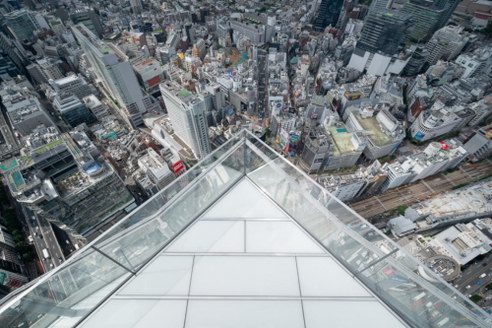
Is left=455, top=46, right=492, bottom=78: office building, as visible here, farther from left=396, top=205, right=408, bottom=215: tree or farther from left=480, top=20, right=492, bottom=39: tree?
left=396, top=205, right=408, bottom=215: tree

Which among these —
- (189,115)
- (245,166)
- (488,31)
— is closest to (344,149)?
(189,115)

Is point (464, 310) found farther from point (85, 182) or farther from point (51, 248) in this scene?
point (51, 248)

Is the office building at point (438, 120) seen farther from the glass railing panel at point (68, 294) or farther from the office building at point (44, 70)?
the office building at point (44, 70)

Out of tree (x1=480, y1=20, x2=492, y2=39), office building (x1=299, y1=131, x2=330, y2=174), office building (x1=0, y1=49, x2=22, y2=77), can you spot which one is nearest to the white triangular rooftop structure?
office building (x1=299, y1=131, x2=330, y2=174)

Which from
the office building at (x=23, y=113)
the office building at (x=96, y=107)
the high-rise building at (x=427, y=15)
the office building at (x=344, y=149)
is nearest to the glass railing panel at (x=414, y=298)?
the office building at (x=344, y=149)

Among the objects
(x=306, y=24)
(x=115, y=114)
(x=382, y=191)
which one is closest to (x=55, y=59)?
(x=115, y=114)

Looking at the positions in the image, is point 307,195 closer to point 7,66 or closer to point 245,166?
point 245,166
